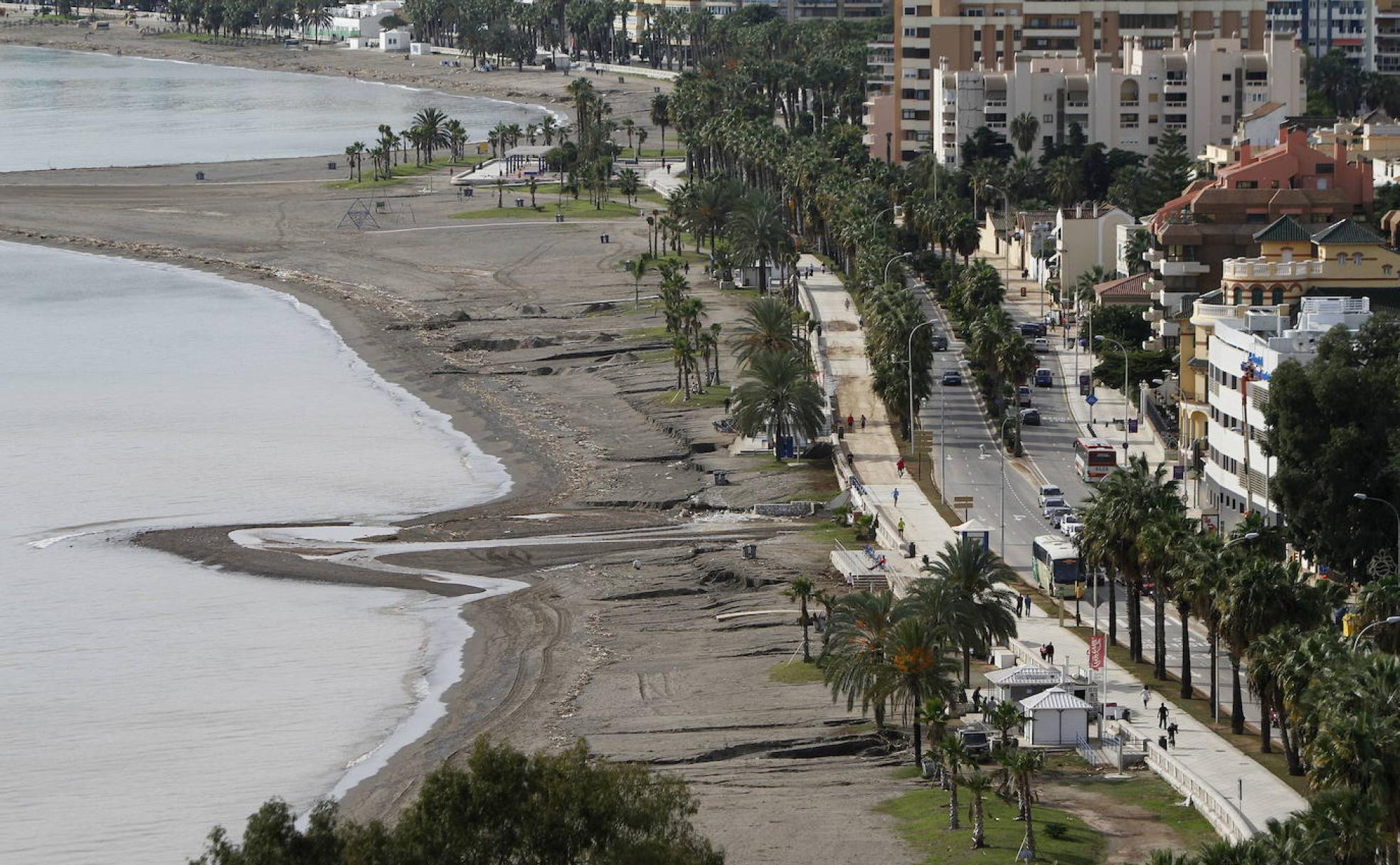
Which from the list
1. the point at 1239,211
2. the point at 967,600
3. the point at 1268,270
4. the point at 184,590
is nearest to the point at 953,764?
the point at 967,600

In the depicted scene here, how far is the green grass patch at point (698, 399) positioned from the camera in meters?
118

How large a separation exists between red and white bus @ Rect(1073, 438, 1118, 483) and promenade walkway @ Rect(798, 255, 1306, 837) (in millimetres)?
7208

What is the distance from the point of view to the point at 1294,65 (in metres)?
192

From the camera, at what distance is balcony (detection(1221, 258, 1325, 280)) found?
10012 centimetres

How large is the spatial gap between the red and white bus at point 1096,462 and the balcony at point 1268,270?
9.68 meters

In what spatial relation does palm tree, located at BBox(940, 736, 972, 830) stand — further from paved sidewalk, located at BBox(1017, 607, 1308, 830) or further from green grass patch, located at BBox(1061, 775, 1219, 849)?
paved sidewalk, located at BBox(1017, 607, 1308, 830)

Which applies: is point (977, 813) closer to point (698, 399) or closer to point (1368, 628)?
point (1368, 628)


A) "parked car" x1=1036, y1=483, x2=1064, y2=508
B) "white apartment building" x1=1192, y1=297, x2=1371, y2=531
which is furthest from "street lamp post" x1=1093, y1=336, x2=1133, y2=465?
"white apartment building" x1=1192, y1=297, x2=1371, y2=531

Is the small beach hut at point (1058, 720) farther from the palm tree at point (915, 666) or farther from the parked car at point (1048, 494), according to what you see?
the parked car at point (1048, 494)

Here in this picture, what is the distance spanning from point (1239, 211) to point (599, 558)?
47217 mm

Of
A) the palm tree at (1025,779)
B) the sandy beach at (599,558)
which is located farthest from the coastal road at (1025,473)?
the palm tree at (1025,779)

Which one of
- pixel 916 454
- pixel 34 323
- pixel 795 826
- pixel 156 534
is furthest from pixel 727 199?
pixel 795 826

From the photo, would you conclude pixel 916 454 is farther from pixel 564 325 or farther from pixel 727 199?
pixel 727 199

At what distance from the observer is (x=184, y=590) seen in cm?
8838
